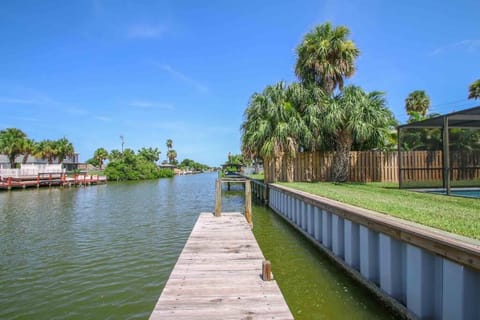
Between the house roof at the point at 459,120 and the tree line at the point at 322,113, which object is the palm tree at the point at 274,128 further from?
the house roof at the point at 459,120

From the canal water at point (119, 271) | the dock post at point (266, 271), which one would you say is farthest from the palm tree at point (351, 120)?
the dock post at point (266, 271)

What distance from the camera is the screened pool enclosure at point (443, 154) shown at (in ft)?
31.4

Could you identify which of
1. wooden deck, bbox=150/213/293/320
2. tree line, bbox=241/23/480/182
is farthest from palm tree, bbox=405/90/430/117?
wooden deck, bbox=150/213/293/320

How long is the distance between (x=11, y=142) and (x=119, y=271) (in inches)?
1812

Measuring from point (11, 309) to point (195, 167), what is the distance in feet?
431

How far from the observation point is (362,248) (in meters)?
4.42

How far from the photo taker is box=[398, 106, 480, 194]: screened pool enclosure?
9578 mm

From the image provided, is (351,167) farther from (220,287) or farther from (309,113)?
(220,287)

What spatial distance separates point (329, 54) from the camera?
15.3 meters

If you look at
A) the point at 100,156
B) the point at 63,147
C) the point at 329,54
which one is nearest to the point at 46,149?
the point at 63,147

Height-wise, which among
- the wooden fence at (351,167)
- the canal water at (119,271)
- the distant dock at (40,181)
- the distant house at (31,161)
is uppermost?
the distant house at (31,161)

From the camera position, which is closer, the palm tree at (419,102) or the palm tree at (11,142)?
the palm tree at (419,102)

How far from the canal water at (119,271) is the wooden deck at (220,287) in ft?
2.96

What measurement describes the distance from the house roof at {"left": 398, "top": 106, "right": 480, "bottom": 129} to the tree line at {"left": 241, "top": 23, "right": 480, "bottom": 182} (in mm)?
4375
